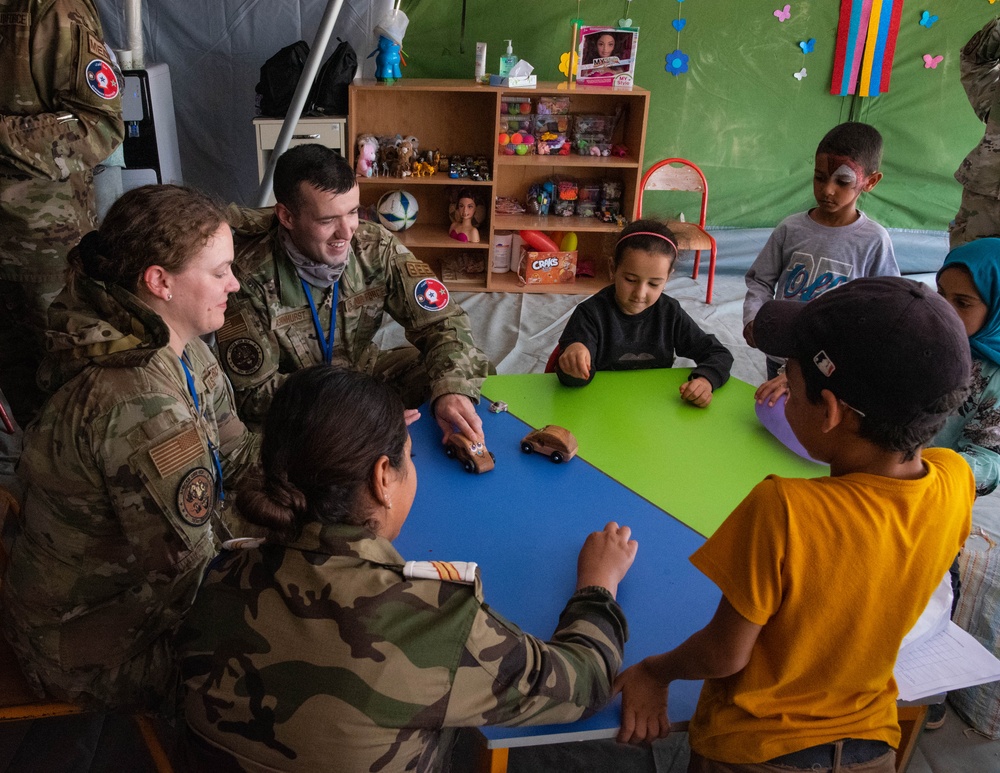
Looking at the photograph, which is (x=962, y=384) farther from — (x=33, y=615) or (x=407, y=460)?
(x=33, y=615)

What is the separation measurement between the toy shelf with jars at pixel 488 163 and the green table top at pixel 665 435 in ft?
9.07

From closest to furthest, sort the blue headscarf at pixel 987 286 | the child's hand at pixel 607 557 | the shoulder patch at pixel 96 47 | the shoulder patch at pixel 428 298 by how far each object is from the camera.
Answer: the child's hand at pixel 607 557
the blue headscarf at pixel 987 286
the shoulder patch at pixel 428 298
the shoulder patch at pixel 96 47

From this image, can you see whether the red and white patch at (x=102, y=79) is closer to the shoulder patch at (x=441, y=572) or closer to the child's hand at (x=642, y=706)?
the shoulder patch at (x=441, y=572)

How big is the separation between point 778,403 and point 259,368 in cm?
134

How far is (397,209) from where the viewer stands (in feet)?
15.6

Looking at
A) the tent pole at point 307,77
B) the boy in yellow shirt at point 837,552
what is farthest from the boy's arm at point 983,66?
the boy in yellow shirt at point 837,552

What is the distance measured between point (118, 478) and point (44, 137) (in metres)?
1.68

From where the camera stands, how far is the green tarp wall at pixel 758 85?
15.5 feet

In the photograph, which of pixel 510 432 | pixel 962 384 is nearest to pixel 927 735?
pixel 510 432

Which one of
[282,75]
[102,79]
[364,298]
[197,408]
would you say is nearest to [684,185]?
[282,75]

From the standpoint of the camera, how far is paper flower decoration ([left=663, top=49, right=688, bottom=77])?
4848mm

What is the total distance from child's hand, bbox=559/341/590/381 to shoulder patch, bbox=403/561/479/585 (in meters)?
1.12

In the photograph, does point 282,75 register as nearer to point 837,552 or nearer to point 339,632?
point 339,632

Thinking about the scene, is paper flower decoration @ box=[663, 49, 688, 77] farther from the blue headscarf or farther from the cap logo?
the cap logo
